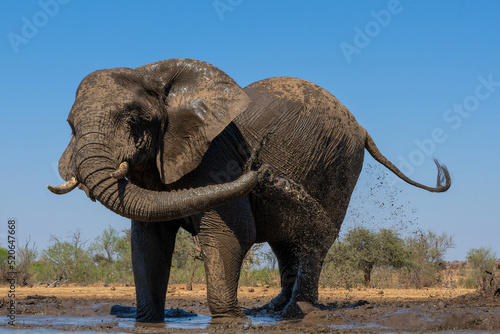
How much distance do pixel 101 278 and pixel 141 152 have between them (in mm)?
14544

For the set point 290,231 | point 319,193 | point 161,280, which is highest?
point 319,193

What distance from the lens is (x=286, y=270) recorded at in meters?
9.59

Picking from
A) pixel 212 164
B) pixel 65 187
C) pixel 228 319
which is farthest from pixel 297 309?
pixel 65 187

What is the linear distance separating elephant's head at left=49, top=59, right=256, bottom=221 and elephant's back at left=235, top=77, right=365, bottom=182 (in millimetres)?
796

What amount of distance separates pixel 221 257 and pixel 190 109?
1.58 metres

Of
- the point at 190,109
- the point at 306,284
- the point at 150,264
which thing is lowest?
the point at 306,284

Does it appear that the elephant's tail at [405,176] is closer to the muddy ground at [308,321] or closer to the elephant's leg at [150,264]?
the muddy ground at [308,321]

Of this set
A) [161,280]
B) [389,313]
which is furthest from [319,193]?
[161,280]

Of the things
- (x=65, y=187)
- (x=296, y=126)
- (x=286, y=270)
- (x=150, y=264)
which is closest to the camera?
(x=65, y=187)

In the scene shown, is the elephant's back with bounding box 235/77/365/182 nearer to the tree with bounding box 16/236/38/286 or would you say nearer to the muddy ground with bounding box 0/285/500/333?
the muddy ground with bounding box 0/285/500/333

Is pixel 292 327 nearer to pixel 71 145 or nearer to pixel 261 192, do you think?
pixel 261 192

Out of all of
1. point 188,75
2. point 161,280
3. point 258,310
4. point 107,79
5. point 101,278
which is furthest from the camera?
point 101,278

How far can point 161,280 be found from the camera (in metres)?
7.41

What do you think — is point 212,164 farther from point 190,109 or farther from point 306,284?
point 306,284
